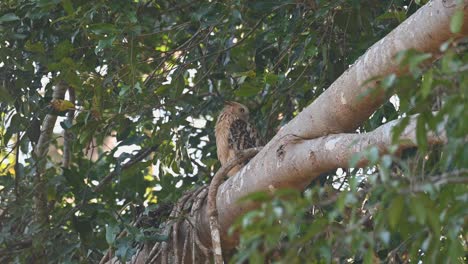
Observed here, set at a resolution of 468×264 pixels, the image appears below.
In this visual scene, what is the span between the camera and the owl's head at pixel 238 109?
22.9 feet

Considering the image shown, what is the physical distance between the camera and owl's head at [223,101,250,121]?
6.99m

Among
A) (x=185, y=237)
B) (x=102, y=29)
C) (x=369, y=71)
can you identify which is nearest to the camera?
(x=369, y=71)

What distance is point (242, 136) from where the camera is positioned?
7008 millimetres

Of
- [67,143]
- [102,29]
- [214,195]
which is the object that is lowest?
[214,195]

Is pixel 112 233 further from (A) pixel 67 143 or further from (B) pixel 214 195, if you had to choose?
(A) pixel 67 143

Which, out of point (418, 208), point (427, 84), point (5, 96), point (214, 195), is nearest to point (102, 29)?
Result: point (5, 96)

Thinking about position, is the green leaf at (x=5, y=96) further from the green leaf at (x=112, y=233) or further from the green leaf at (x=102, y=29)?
the green leaf at (x=112, y=233)

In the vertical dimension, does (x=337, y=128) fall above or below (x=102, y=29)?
below

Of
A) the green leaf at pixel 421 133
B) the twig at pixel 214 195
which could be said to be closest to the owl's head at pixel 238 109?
the twig at pixel 214 195

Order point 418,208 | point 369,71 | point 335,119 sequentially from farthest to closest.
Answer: point 335,119
point 369,71
point 418,208

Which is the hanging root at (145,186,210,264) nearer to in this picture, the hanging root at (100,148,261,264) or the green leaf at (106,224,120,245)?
the hanging root at (100,148,261,264)

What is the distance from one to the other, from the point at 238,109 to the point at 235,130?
0.20 meters

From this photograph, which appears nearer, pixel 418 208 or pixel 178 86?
pixel 418 208

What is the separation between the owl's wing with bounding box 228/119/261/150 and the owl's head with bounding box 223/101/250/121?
4 cm
